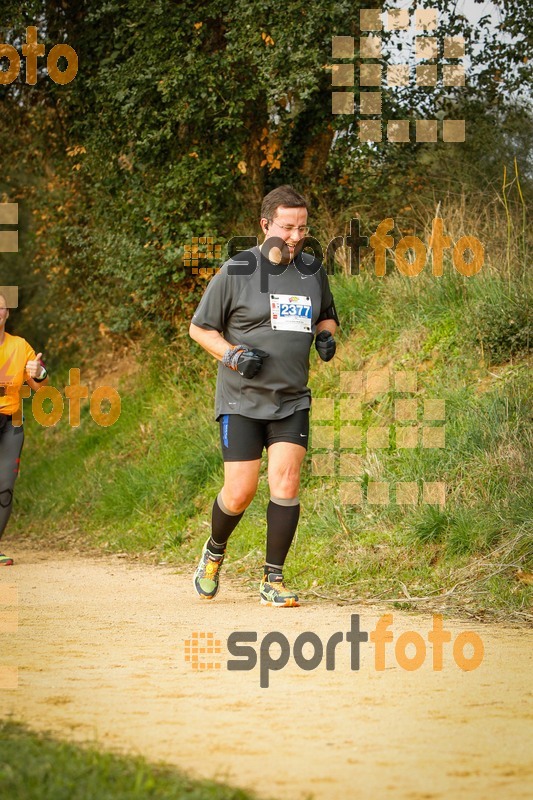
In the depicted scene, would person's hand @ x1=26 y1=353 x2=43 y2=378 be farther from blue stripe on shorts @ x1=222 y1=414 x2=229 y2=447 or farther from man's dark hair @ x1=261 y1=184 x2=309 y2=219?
man's dark hair @ x1=261 y1=184 x2=309 y2=219

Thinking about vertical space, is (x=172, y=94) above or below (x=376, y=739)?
above

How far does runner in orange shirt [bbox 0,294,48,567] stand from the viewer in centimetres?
891

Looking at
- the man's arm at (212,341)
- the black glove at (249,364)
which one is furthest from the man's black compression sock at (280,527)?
the man's arm at (212,341)

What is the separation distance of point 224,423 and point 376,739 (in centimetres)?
323

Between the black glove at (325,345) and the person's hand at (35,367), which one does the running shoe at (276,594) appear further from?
the person's hand at (35,367)

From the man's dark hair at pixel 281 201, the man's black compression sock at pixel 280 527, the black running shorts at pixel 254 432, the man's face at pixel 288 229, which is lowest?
the man's black compression sock at pixel 280 527

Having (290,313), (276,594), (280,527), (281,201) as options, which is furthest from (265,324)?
(276,594)

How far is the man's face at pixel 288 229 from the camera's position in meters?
6.40

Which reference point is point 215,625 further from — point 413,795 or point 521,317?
point 521,317

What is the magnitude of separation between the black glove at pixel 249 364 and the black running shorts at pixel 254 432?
37cm

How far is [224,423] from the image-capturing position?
656cm

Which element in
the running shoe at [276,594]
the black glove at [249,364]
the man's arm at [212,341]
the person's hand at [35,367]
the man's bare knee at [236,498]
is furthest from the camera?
the person's hand at [35,367]

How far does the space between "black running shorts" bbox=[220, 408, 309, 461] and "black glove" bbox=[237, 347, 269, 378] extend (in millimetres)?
373

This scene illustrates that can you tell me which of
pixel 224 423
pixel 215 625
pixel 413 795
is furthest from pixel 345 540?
pixel 413 795
